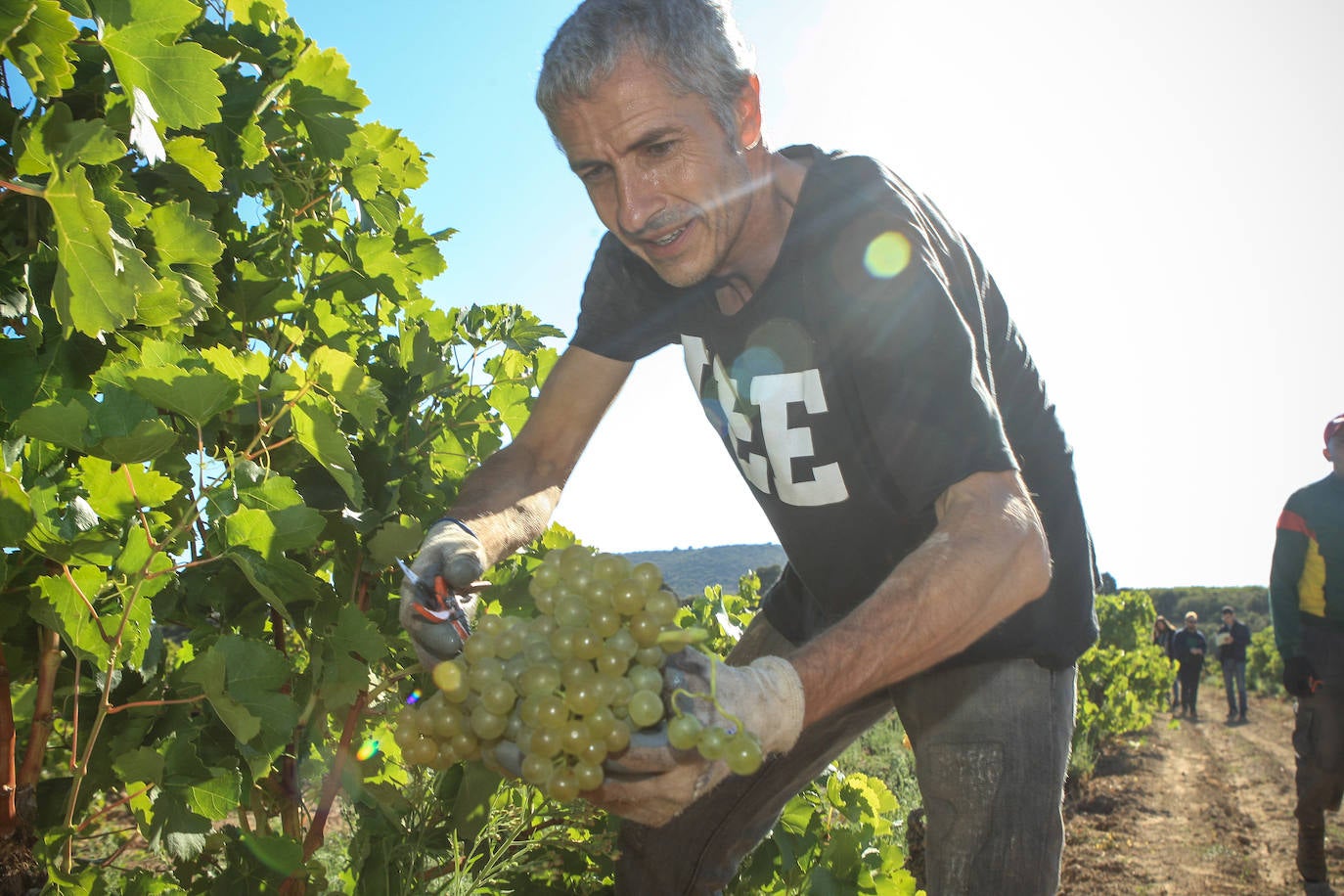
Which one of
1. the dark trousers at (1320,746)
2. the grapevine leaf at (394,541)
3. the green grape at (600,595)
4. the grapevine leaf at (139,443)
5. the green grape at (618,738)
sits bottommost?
the dark trousers at (1320,746)

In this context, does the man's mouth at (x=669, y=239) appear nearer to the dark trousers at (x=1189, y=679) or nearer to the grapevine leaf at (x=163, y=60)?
the grapevine leaf at (x=163, y=60)

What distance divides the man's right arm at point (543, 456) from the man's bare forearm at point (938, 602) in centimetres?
90

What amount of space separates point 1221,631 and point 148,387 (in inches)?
778

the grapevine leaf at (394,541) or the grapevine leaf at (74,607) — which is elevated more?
the grapevine leaf at (394,541)

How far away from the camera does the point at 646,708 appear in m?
1.26

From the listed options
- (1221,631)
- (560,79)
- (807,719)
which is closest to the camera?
(807,719)

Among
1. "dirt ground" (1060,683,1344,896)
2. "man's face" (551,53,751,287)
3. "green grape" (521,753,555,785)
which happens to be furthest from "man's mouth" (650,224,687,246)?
"dirt ground" (1060,683,1344,896)

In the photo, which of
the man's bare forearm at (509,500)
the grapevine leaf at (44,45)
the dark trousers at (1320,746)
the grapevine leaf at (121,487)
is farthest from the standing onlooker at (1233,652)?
the grapevine leaf at (44,45)

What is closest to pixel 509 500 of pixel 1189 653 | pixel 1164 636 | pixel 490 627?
pixel 490 627

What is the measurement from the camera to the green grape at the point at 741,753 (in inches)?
49.4

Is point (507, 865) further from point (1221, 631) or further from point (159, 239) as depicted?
point (1221, 631)

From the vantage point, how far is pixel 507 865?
7.20 ft

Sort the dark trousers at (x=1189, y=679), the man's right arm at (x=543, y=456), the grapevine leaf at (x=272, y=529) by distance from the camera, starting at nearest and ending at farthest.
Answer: the grapevine leaf at (x=272, y=529) → the man's right arm at (x=543, y=456) → the dark trousers at (x=1189, y=679)

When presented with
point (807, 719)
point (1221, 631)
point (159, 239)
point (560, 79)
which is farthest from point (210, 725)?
point (1221, 631)
